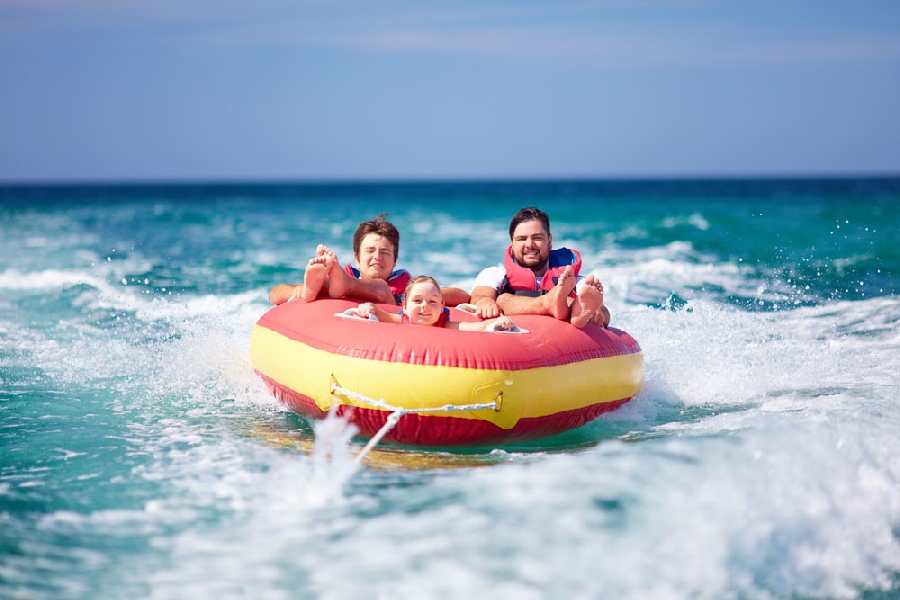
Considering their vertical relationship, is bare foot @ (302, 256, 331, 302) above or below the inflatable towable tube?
above

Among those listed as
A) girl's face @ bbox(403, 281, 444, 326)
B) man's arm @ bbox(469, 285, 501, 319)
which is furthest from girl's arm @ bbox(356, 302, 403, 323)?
man's arm @ bbox(469, 285, 501, 319)

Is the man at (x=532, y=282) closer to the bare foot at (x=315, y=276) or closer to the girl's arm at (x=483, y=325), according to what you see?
the girl's arm at (x=483, y=325)

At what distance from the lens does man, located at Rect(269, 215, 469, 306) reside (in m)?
4.91

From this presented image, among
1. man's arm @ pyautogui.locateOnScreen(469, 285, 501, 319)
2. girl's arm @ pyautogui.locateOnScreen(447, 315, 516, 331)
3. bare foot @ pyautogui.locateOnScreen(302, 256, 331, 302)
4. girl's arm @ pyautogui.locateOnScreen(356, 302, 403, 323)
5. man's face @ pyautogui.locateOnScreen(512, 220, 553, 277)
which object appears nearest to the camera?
girl's arm @ pyautogui.locateOnScreen(447, 315, 516, 331)

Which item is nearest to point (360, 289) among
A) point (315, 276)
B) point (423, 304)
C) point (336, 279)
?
point (336, 279)

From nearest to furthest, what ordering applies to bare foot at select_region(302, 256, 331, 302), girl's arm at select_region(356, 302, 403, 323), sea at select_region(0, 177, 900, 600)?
sea at select_region(0, 177, 900, 600) → girl's arm at select_region(356, 302, 403, 323) → bare foot at select_region(302, 256, 331, 302)

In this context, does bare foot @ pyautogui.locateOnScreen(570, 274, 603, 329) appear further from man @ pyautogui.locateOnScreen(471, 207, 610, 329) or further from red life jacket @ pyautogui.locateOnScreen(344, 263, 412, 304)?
red life jacket @ pyautogui.locateOnScreen(344, 263, 412, 304)

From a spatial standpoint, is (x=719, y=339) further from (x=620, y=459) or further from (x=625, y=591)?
(x=625, y=591)

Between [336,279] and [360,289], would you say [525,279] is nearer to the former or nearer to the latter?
[360,289]

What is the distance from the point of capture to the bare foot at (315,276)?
4.86m

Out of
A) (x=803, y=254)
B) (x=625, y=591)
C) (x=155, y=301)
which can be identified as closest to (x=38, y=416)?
(x=625, y=591)

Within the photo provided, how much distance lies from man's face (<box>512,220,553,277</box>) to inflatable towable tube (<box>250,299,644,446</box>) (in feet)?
2.02

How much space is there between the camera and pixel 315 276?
4.89m

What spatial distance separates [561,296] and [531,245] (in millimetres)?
663
